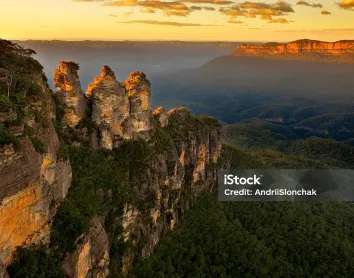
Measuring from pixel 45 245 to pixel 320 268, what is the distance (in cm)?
4203

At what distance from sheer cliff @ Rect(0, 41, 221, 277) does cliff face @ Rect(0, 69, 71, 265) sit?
78 mm

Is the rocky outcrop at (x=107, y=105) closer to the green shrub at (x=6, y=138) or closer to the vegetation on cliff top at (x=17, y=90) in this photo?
the vegetation on cliff top at (x=17, y=90)

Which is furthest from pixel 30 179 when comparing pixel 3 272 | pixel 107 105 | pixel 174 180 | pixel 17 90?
pixel 174 180

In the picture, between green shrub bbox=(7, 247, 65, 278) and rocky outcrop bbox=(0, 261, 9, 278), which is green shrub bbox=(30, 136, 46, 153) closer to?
green shrub bbox=(7, 247, 65, 278)

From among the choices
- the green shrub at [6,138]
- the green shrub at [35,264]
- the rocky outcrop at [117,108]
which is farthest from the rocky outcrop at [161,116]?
the green shrub at [6,138]

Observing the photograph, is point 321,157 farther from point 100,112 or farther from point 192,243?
point 100,112

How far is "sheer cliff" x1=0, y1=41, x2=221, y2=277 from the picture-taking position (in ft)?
76.6

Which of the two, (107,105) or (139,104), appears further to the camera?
(139,104)

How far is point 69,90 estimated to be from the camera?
36625 millimetres

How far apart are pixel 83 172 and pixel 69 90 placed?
8.93 metres

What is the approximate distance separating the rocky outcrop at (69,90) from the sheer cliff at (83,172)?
0.11 m

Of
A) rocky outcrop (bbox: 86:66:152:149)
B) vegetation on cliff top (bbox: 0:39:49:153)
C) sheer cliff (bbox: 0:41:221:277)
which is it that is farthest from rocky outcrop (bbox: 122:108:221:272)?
vegetation on cliff top (bbox: 0:39:49:153)

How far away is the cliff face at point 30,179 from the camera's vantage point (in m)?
21.5

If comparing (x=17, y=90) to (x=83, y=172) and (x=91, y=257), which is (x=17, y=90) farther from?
(x=91, y=257)
